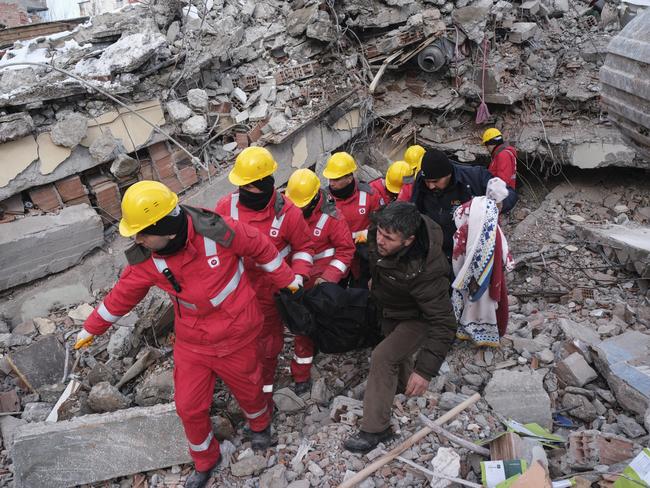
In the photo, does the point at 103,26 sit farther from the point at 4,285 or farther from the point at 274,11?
the point at 4,285

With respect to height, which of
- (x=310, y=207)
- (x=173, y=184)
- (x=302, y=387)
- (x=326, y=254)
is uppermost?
(x=310, y=207)

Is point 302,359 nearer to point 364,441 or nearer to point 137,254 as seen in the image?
point 364,441

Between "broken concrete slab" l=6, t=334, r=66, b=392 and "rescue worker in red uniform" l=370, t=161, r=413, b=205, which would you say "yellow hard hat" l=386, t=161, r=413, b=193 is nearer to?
"rescue worker in red uniform" l=370, t=161, r=413, b=205

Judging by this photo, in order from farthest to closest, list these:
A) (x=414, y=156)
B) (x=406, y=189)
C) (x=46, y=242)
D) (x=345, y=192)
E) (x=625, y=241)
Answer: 1. (x=414, y=156)
2. (x=625, y=241)
3. (x=46, y=242)
4. (x=406, y=189)
5. (x=345, y=192)

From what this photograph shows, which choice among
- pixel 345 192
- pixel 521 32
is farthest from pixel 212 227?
pixel 521 32

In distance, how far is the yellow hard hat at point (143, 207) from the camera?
2367 millimetres

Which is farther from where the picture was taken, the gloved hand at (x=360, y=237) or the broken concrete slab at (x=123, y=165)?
the broken concrete slab at (x=123, y=165)

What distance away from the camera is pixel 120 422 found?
2.96 meters

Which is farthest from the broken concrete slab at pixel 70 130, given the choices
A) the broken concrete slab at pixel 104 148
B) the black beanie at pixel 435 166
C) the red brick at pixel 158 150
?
the black beanie at pixel 435 166

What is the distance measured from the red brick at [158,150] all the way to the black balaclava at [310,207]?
2.50 metres

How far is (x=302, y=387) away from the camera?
146 inches

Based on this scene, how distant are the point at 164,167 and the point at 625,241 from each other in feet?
16.2

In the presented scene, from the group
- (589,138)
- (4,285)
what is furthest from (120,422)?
(589,138)

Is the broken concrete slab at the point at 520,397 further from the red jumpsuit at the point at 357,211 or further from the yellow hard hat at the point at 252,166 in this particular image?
the yellow hard hat at the point at 252,166
